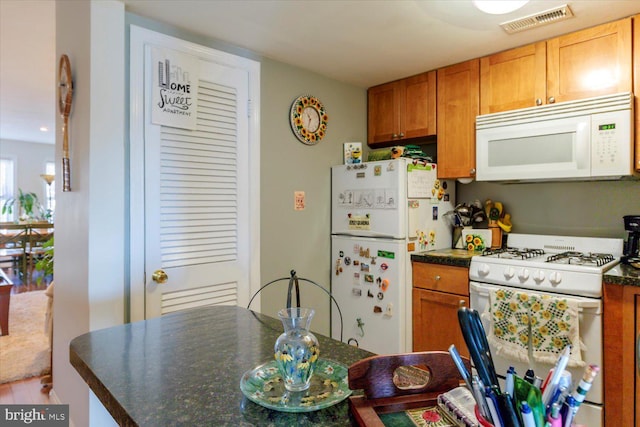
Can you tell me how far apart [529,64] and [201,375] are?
2595 millimetres

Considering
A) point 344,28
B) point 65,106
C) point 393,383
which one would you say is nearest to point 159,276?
point 65,106

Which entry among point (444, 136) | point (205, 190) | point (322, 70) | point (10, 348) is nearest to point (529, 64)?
point (444, 136)

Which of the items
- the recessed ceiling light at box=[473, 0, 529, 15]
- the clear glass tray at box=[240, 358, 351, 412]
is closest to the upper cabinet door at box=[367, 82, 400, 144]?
the recessed ceiling light at box=[473, 0, 529, 15]

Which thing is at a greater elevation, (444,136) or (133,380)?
(444,136)

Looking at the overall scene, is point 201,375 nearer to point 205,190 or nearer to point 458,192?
point 205,190

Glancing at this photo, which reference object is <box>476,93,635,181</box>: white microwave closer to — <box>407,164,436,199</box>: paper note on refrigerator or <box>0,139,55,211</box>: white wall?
<box>407,164,436,199</box>: paper note on refrigerator

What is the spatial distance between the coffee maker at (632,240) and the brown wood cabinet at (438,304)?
0.88 meters

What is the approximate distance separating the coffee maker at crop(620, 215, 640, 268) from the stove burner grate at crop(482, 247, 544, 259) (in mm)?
440

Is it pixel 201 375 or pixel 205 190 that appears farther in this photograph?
pixel 205 190

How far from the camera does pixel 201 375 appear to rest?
92 cm

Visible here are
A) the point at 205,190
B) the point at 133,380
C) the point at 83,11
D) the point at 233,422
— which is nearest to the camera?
the point at 233,422

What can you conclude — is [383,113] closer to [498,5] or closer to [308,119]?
[308,119]

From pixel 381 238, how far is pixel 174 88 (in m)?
1.65

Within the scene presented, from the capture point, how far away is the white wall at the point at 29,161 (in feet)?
25.2
